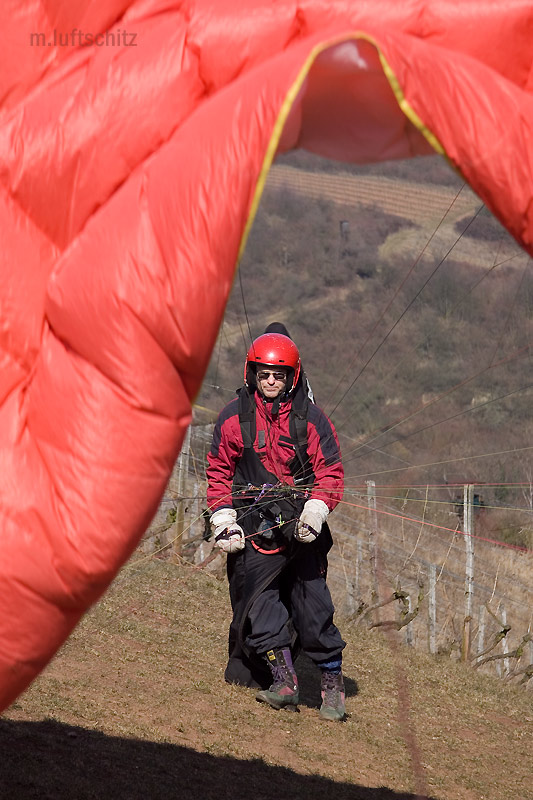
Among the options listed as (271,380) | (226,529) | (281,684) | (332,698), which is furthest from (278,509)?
(332,698)

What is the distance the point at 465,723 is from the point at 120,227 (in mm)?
3748

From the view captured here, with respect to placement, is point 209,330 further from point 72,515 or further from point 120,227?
point 72,515

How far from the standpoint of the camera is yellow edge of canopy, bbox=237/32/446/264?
2.39m

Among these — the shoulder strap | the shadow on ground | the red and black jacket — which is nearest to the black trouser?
the red and black jacket

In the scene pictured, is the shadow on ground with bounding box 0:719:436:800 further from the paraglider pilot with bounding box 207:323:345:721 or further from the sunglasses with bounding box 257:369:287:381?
the sunglasses with bounding box 257:369:287:381

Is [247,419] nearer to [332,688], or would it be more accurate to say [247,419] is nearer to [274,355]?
[274,355]

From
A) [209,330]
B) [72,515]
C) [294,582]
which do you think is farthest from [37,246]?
[294,582]

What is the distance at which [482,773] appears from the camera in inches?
174

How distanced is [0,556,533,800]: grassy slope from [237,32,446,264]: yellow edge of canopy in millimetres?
2117

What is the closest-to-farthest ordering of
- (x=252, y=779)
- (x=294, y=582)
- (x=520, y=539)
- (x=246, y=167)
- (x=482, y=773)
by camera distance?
(x=246, y=167) < (x=252, y=779) < (x=482, y=773) < (x=294, y=582) < (x=520, y=539)

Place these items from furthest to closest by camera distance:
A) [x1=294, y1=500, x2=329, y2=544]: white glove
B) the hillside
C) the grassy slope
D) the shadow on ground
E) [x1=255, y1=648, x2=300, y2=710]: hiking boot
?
[x1=255, y1=648, x2=300, y2=710]: hiking boot < [x1=294, y1=500, x2=329, y2=544]: white glove < the hillside < the grassy slope < the shadow on ground

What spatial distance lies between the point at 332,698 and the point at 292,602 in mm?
485

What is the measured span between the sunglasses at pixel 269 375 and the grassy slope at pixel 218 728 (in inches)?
60.4

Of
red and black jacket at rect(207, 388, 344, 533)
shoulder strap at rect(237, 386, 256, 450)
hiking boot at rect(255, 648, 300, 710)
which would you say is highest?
shoulder strap at rect(237, 386, 256, 450)
